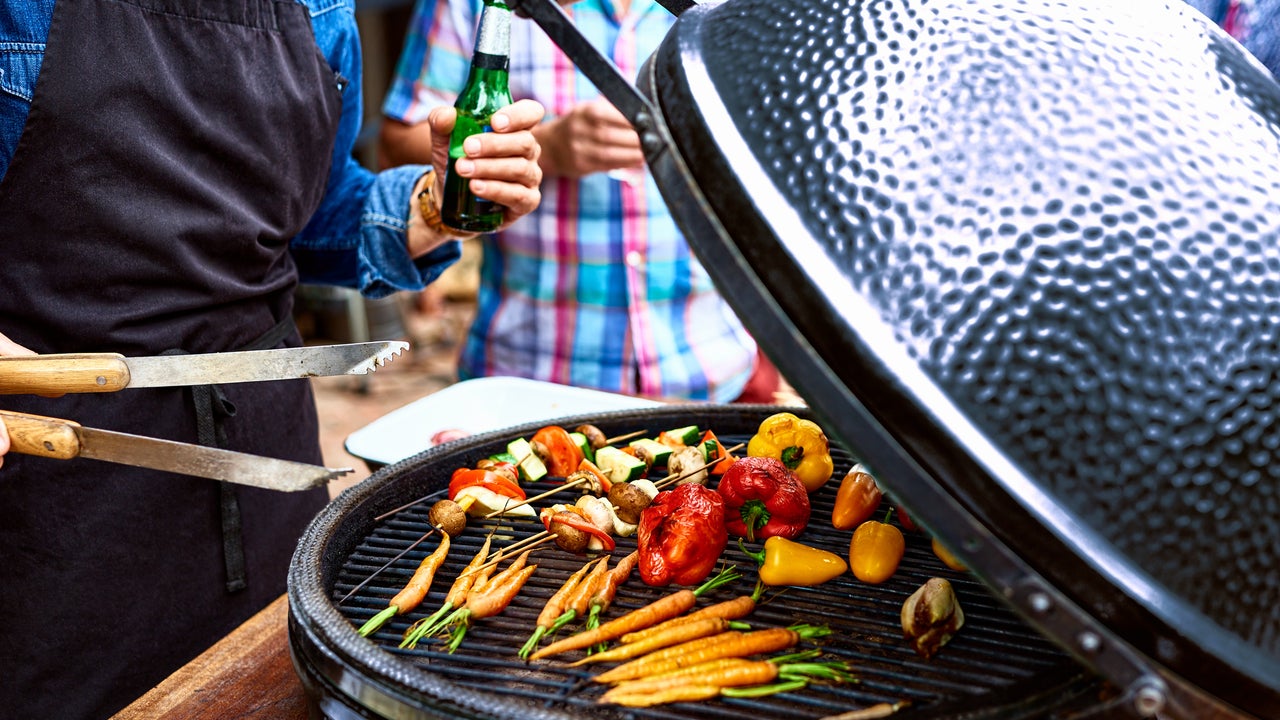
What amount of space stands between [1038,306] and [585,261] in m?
2.66

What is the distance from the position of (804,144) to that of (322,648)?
3.22ft

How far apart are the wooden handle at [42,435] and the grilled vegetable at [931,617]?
1.32m

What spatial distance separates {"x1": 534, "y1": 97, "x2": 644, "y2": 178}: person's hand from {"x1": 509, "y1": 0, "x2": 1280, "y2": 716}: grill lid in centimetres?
201

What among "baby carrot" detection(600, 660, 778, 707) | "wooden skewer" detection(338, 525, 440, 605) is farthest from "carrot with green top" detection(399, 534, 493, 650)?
"baby carrot" detection(600, 660, 778, 707)

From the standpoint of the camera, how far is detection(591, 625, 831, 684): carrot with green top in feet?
4.37

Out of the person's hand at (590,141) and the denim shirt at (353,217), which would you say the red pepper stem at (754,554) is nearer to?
the denim shirt at (353,217)

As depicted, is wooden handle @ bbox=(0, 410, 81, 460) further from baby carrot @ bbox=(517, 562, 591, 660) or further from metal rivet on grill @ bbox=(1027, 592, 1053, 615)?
metal rivet on grill @ bbox=(1027, 592, 1053, 615)

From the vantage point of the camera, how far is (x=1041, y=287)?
954 mm

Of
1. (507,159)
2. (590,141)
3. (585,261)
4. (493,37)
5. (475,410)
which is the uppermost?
(493,37)

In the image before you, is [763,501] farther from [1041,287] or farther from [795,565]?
[1041,287]

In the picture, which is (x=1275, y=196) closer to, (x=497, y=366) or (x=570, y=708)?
(x=570, y=708)

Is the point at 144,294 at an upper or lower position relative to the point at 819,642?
upper

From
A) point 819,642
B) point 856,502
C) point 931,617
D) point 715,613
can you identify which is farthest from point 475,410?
point 931,617

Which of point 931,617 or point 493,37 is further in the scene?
point 493,37
